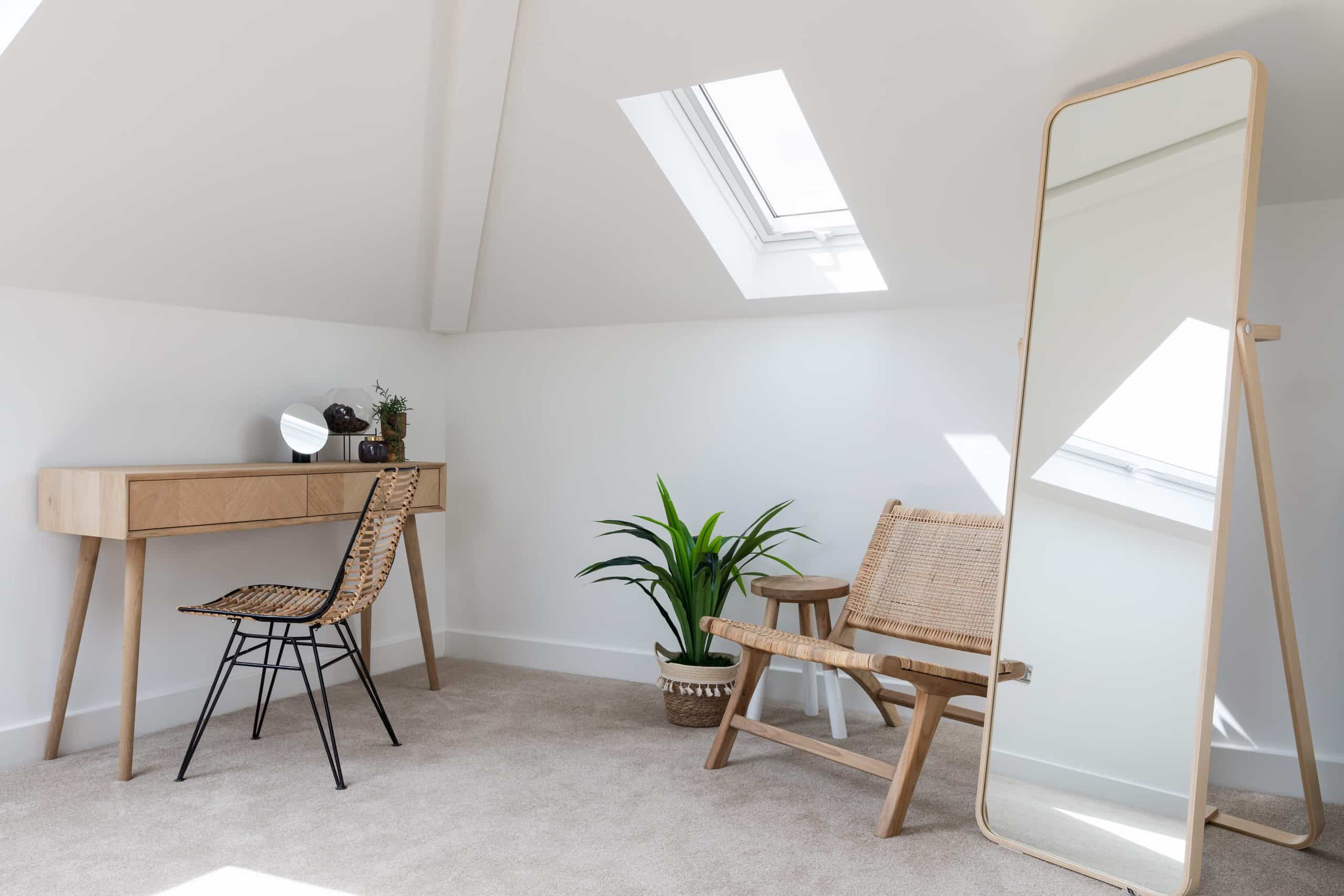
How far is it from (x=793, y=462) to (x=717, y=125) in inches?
48.3

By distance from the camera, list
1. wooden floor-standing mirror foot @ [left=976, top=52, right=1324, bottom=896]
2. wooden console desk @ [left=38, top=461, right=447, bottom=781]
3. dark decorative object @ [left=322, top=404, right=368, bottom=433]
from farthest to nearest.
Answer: dark decorative object @ [left=322, top=404, right=368, bottom=433], wooden console desk @ [left=38, top=461, right=447, bottom=781], wooden floor-standing mirror foot @ [left=976, top=52, right=1324, bottom=896]

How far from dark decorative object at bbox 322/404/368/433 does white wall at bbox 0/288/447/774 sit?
0.19m

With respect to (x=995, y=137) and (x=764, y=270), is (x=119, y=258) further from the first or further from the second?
(x=995, y=137)

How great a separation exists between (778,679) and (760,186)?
1.80 metres

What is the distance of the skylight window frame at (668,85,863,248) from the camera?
3.23 metres

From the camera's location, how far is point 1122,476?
213 cm

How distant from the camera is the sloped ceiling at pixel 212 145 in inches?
90.7

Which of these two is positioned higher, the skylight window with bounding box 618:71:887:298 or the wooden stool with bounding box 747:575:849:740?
the skylight window with bounding box 618:71:887:298

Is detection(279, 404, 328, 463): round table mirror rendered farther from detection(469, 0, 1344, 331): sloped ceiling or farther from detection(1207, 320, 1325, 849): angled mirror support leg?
detection(1207, 320, 1325, 849): angled mirror support leg

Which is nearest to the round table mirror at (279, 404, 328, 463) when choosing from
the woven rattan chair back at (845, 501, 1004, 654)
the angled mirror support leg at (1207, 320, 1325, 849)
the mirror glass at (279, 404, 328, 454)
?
→ the mirror glass at (279, 404, 328, 454)

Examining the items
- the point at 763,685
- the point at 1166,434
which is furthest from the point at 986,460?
the point at 1166,434

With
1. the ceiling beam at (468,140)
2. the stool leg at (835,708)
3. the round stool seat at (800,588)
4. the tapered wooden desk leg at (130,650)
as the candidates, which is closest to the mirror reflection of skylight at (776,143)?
Result: the ceiling beam at (468,140)

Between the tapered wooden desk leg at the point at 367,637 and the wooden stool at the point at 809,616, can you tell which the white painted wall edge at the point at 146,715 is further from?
the wooden stool at the point at 809,616

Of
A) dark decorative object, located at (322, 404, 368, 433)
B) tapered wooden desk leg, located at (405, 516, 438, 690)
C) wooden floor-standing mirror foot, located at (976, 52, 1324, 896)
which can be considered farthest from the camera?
tapered wooden desk leg, located at (405, 516, 438, 690)
